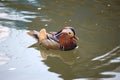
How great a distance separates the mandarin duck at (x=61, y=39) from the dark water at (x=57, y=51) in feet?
0.35

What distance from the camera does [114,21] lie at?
7664 millimetres

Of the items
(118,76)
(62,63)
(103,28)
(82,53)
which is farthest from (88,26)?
(118,76)

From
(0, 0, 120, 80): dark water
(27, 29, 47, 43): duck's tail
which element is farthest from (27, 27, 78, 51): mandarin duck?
(0, 0, 120, 80): dark water

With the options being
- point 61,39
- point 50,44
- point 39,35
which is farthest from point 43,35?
point 61,39

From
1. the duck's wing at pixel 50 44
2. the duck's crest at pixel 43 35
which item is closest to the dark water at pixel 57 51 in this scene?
the duck's wing at pixel 50 44

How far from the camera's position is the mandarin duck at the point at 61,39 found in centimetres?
602

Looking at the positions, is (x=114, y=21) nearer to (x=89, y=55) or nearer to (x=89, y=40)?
(x=89, y=40)

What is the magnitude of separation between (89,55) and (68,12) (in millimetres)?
2442

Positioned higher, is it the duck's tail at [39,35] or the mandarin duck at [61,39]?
the duck's tail at [39,35]

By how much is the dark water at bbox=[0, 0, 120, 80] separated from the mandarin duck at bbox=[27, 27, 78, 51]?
0.35 feet

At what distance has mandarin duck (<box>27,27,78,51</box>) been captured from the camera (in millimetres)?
6023

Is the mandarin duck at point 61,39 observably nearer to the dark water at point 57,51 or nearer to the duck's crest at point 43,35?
the duck's crest at point 43,35

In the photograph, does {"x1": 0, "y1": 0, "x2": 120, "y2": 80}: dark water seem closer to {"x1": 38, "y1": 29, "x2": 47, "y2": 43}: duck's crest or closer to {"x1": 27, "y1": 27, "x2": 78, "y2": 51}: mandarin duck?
{"x1": 27, "y1": 27, "x2": 78, "y2": 51}: mandarin duck

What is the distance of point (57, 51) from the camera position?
20.2ft
